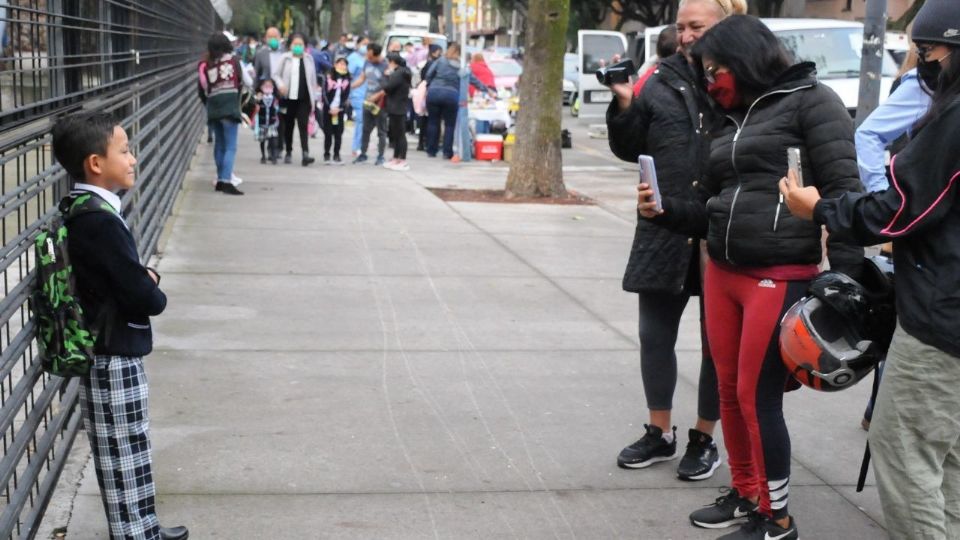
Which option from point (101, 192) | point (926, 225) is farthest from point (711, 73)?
point (101, 192)

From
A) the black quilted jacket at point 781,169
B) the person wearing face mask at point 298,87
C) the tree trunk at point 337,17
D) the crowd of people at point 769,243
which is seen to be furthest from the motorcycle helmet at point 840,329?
the tree trunk at point 337,17

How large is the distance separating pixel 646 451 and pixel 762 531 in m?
0.91

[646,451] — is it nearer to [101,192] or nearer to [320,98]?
[101,192]

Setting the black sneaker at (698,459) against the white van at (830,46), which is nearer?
the black sneaker at (698,459)

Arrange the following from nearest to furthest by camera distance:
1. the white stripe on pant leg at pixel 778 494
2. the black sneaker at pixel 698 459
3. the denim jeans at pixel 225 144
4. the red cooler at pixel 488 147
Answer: the white stripe on pant leg at pixel 778 494
the black sneaker at pixel 698 459
the denim jeans at pixel 225 144
the red cooler at pixel 488 147

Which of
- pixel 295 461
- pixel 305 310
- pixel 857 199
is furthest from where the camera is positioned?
pixel 305 310

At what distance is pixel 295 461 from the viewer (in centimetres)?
482

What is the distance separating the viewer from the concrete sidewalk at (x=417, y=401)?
4.39 metres

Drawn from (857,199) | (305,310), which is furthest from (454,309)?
(857,199)

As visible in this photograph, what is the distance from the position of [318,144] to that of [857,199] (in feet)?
59.1

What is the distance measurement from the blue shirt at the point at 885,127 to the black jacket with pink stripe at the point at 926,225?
282 centimetres

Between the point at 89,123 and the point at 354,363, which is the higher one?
the point at 89,123

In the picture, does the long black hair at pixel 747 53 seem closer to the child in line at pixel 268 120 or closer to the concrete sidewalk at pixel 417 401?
the concrete sidewalk at pixel 417 401

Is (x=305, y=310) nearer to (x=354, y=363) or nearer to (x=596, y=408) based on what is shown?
(x=354, y=363)
